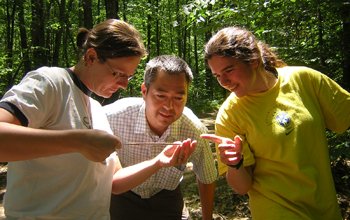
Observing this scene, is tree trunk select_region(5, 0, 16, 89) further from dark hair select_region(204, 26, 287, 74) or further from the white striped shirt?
dark hair select_region(204, 26, 287, 74)

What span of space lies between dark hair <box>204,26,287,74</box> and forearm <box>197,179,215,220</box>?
4.00ft

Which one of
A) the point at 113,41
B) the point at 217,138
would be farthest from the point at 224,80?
the point at 113,41

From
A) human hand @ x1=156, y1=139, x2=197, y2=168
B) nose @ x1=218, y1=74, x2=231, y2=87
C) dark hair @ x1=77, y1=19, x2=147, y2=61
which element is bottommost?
human hand @ x1=156, y1=139, x2=197, y2=168

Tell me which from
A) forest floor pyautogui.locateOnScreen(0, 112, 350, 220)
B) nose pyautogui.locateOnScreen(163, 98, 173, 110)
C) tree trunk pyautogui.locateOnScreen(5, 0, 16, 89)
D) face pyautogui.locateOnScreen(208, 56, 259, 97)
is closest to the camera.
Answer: face pyautogui.locateOnScreen(208, 56, 259, 97)

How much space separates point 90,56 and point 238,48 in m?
1.14

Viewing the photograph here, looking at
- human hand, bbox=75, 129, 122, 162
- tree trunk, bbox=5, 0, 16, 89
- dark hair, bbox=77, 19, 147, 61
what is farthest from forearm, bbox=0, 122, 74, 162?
tree trunk, bbox=5, 0, 16, 89

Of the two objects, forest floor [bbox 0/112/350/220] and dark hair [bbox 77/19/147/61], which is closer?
dark hair [bbox 77/19/147/61]

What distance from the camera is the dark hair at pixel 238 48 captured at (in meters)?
2.10

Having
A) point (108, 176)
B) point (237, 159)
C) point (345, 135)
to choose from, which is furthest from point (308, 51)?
point (108, 176)

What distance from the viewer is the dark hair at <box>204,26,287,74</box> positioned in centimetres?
210

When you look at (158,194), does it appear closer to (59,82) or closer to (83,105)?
(83,105)

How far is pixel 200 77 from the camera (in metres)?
19.2

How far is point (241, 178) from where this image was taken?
6.52 feet

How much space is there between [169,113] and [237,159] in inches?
28.3
